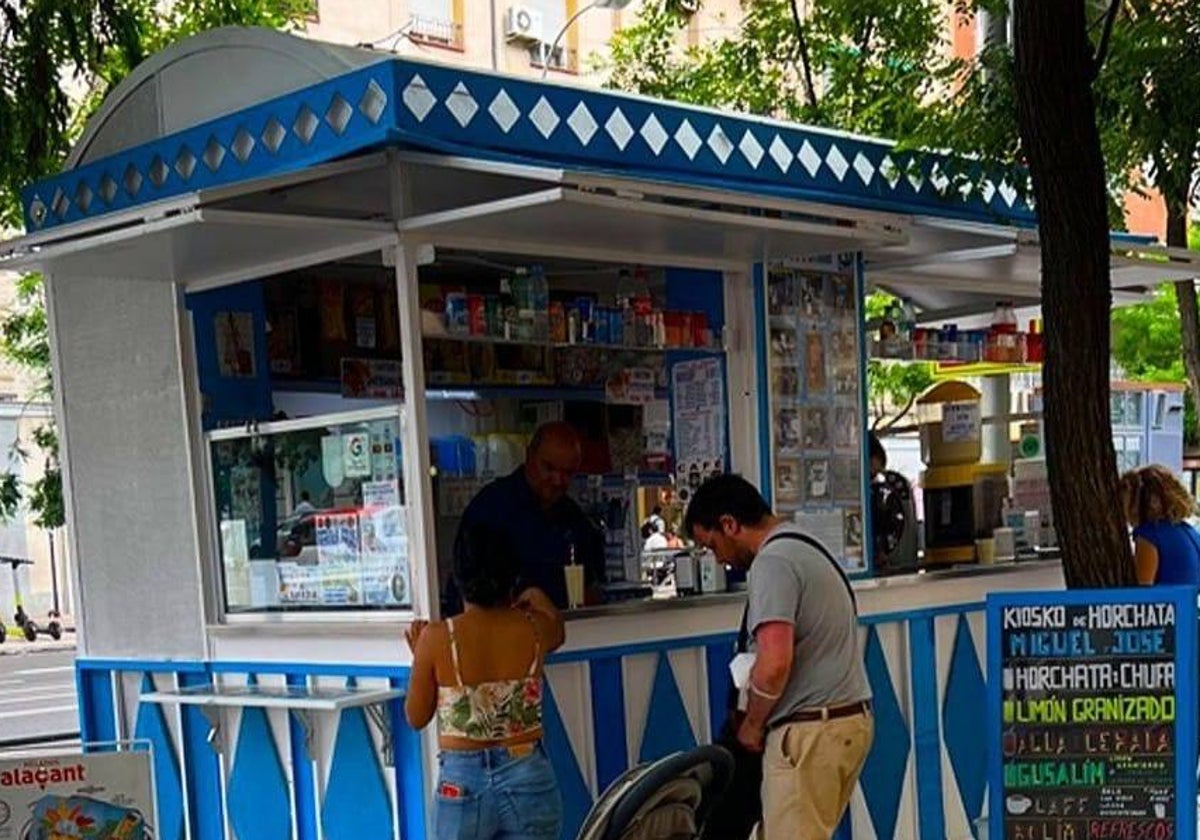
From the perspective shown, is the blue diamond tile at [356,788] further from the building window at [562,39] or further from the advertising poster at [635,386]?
the building window at [562,39]

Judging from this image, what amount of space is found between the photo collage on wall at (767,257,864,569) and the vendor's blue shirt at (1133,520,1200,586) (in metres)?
1.22

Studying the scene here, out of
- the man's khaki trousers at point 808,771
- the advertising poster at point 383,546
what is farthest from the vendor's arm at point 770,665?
the advertising poster at point 383,546

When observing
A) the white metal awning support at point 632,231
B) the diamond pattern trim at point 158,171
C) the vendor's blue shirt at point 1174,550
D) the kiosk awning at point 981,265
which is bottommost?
the vendor's blue shirt at point 1174,550

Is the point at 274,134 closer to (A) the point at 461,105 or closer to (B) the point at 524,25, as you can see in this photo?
(A) the point at 461,105

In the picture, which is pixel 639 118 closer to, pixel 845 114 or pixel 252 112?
pixel 252 112

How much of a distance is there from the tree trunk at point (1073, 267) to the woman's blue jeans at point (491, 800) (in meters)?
1.85

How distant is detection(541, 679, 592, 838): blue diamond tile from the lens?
4.46 meters

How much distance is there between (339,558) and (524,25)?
66.7 feet

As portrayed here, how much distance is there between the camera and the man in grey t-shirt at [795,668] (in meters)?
3.69

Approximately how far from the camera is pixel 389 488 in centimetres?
448

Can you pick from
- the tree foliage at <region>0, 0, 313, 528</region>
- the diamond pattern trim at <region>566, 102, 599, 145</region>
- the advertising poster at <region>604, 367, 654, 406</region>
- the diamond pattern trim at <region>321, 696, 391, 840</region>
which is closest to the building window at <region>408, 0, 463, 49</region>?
the tree foliage at <region>0, 0, 313, 528</region>

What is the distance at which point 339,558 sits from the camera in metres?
4.68

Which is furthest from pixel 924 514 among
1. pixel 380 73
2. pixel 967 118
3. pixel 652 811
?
pixel 652 811

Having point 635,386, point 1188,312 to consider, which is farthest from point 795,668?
point 1188,312
